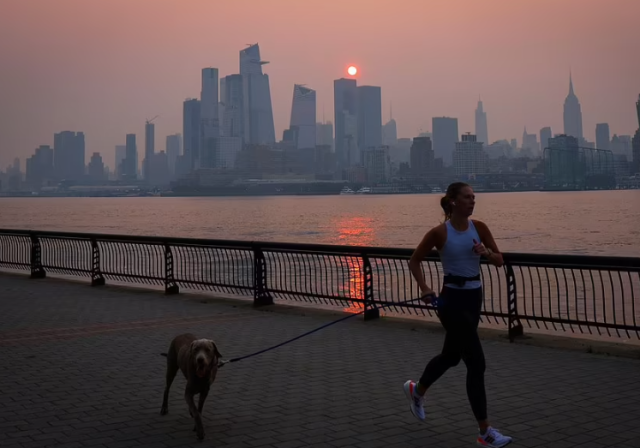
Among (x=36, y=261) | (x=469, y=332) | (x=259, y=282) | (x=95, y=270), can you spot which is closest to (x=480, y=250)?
(x=469, y=332)

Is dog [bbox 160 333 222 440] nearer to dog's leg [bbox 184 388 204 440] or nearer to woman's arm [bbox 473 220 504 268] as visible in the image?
dog's leg [bbox 184 388 204 440]

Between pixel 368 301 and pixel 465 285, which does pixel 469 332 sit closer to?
pixel 465 285

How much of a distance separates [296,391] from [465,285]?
98.7 inches

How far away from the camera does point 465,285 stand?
5.30 meters

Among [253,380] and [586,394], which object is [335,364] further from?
[586,394]

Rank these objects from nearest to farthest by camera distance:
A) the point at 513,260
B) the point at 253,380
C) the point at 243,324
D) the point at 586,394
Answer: the point at 586,394
the point at 253,380
the point at 513,260
the point at 243,324

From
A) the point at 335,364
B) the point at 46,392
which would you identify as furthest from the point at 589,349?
the point at 46,392

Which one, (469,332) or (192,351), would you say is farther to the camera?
(192,351)

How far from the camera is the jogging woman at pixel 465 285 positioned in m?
5.21

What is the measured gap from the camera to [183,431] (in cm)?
589

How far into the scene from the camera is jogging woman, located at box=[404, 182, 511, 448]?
5.21 metres

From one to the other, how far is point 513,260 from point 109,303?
7.90 m

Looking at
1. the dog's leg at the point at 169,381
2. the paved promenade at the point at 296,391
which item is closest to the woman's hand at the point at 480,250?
the paved promenade at the point at 296,391

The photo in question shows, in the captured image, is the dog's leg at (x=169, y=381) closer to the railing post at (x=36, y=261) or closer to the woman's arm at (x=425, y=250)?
the woman's arm at (x=425, y=250)
